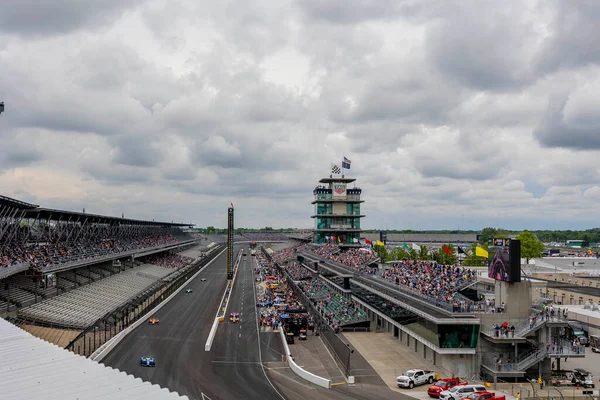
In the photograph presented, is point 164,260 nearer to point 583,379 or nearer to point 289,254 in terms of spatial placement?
point 289,254

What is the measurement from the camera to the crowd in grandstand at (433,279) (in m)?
43.0

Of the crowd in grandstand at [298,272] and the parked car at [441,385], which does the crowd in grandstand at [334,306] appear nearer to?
the crowd in grandstand at [298,272]

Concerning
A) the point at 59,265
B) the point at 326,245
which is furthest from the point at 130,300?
the point at 326,245

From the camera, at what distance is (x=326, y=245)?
106 metres

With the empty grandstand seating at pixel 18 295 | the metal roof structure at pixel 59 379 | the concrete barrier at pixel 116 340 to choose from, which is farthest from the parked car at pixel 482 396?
the empty grandstand seating at pixel 18 295

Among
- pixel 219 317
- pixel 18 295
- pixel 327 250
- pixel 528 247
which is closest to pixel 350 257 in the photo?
pixel 327 250

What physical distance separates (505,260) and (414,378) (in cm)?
1171

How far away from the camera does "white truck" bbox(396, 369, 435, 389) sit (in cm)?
3350

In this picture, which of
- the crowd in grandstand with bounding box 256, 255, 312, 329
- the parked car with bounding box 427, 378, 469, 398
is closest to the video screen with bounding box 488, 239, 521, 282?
the parked car with bounding box 427, 378, 469, 398

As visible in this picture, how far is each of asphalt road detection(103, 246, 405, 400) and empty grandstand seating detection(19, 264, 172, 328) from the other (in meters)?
6.79

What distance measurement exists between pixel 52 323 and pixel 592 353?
53667mm

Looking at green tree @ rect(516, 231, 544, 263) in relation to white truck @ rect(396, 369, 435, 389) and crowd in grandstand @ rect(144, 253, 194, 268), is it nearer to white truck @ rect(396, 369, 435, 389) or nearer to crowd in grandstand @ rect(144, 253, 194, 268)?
white truck @ rect(396, 369, 435, 389)

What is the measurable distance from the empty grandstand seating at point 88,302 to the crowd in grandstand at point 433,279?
3396cm

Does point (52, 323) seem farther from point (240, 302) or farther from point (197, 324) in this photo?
point (240, 302)
